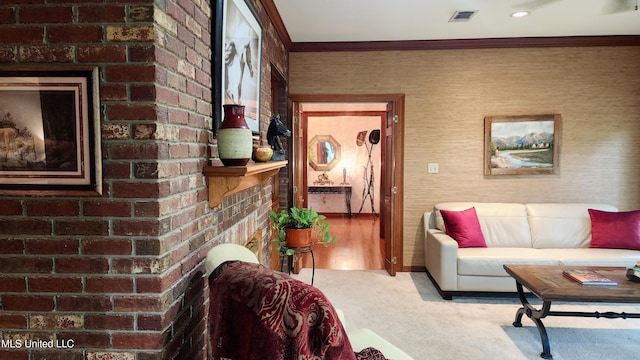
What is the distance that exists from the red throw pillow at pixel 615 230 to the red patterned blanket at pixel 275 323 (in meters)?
3.73

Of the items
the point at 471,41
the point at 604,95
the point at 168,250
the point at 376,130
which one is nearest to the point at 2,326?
the point at 168,250

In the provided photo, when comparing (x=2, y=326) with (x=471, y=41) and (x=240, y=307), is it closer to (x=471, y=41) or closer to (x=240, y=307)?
(x=240, y=307)

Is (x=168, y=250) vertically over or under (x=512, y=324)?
over

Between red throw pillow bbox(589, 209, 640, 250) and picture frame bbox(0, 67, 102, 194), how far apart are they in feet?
14.4

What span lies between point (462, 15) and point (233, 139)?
9.26 feet

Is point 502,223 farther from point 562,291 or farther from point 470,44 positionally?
point 470,44

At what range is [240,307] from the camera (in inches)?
47.6

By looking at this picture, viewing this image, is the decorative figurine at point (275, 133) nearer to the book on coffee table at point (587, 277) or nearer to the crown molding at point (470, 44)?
the crown molding at point (470, 44)

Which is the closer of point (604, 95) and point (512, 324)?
point (512, 324)

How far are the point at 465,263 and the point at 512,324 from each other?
0.65 meters

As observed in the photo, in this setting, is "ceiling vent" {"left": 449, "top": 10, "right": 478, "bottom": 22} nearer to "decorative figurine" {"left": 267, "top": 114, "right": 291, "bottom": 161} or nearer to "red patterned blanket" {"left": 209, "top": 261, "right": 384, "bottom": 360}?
"decorative figurine" {"left": 267, "top": 114, "right": 291, "bottom": 161}

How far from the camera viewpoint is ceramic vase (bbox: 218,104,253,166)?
5.43 ft

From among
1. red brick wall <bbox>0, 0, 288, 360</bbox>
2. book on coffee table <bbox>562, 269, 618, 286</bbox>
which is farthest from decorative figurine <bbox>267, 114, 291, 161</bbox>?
book on coffee table <bbox>562, 269, 618, 286</bbox>

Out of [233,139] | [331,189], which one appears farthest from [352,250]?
[233,139]
